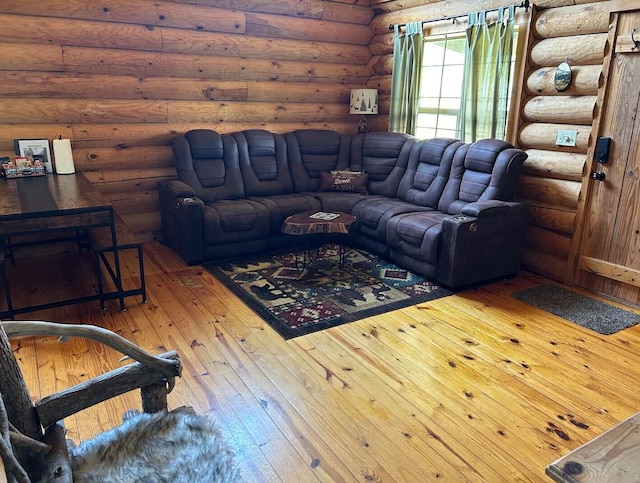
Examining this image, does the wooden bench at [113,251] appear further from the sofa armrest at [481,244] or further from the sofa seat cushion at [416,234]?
the sofa armrest at [481,244]

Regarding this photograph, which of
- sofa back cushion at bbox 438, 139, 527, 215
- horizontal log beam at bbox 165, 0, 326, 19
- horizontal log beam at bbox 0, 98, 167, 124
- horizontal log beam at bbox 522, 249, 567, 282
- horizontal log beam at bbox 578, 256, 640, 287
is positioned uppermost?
horizontal log beam at bbox 165, 0, 326, 19

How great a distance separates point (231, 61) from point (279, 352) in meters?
3.23

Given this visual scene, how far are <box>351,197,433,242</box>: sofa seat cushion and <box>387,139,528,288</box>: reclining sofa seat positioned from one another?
0.35 feet

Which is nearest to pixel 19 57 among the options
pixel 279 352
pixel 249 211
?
pixel 249 211

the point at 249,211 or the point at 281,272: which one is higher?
the point at 249,211

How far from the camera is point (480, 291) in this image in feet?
12.1

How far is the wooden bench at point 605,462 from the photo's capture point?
1.07 metres

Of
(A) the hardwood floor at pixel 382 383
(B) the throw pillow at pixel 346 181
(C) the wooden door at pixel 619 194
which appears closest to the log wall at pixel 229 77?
(C) the wooden door at pixel 619 194

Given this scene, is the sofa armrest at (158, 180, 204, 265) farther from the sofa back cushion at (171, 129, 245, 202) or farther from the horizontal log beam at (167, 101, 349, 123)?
the horizontal log beam at (167, 101, 349, 123)

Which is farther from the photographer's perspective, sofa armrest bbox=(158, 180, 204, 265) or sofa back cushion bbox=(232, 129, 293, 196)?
sofa back cushion bbox=(232, 129, 293, 196)

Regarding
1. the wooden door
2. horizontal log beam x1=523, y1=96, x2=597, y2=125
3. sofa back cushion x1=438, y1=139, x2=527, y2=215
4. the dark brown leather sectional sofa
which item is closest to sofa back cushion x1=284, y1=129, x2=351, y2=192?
the dark brown leather sectional sofa

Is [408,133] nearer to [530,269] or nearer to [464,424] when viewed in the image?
[530,269]

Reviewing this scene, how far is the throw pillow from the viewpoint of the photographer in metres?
4.89

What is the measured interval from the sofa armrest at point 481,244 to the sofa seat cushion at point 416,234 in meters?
0.07
